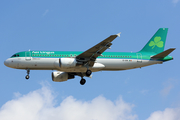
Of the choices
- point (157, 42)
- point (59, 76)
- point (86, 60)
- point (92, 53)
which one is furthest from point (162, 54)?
point (59, 76)

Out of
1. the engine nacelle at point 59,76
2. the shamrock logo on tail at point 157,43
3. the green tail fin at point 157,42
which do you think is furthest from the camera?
the shamrock logo on tail at point 157,43

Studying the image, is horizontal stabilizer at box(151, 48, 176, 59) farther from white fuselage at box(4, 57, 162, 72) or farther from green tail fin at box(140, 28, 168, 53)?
green tail fin at box(140, 28, 168, 53)

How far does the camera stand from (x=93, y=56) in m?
48.2

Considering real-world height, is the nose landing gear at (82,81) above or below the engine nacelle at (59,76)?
below

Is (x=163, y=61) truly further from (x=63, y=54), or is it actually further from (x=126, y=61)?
(x=63, y=54)

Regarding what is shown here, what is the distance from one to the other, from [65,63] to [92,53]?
400cm

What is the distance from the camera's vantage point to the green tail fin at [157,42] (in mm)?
54000

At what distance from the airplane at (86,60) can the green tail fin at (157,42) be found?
3.54 ft

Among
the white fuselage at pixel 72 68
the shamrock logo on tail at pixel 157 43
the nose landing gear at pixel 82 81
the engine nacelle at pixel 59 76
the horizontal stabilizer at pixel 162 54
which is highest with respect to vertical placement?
the shamrock logo on tail at pixel 157 43

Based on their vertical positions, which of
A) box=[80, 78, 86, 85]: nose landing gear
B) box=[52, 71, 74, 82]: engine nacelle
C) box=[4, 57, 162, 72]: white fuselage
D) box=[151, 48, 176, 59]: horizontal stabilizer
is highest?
box=[151, 48, 176, 59]: horizontal stabilizer

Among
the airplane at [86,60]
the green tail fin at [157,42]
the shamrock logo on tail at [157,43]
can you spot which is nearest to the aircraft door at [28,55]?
the airplane at [86,60]

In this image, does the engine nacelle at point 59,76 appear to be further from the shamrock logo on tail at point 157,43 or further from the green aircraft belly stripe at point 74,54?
the shamrock logo on tail at point 157,43

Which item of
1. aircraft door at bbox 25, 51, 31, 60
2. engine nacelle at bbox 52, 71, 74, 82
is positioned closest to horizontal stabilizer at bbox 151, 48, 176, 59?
engine nacelle at bbox 52, 71, 74, 82

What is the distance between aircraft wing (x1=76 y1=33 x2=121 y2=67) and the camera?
45.4m
